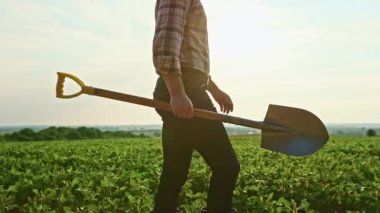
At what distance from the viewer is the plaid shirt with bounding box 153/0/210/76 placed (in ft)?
9.56

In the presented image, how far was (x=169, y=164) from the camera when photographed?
10.3 ft

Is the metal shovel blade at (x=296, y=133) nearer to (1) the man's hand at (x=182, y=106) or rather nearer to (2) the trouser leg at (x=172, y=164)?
(2) the trouser leg at (x=172, y=164)

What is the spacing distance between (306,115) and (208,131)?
0.79m

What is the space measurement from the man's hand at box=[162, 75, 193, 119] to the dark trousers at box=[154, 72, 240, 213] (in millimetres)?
129

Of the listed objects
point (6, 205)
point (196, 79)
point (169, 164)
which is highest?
point (196, 79)

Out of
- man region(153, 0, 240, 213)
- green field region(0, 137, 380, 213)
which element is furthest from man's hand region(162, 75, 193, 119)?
green field region(0, 137, 380, 213)

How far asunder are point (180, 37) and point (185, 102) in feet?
1.15

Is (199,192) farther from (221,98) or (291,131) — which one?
(291,131)

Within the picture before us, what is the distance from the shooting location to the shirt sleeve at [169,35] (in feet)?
9.51

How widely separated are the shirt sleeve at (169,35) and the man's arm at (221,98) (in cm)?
74

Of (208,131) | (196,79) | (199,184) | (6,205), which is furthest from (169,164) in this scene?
(199,184)

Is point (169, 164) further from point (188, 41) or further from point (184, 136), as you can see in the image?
point (188, 41)

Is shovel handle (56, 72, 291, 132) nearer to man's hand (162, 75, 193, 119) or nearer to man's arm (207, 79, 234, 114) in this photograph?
man's hand (162, 75, 193, 119)

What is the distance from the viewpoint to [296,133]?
3.54m
